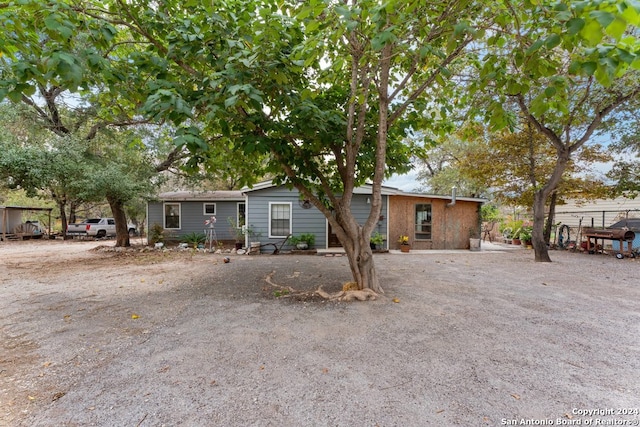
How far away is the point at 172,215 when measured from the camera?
1468 cm

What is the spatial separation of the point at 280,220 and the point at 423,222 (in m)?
6.10

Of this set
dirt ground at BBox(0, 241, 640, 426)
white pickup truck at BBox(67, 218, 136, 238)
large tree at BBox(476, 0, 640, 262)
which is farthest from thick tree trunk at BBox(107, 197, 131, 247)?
large tree at BBox(476, 0, 640, 262)

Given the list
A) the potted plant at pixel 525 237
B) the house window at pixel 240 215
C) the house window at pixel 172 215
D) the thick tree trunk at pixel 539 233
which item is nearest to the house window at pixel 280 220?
the house window at pixel 240 215

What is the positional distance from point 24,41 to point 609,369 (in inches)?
251

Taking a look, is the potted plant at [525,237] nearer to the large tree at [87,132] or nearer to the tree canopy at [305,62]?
the tree canopy at [305,62]

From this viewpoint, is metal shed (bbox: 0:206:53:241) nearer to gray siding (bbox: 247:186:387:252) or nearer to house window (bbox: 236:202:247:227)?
house window (bbox: 236:202:247:227)

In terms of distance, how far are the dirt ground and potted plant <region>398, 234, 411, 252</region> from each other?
5454 mm

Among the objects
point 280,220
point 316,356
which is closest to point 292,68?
point 316,356

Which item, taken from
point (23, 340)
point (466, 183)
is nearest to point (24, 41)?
point (23, 340)

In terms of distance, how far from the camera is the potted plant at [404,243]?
36.4 feet

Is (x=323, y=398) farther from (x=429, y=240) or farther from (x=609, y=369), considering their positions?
(x=429, y=240)

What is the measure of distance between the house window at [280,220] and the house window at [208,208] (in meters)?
5.14

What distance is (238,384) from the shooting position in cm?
227

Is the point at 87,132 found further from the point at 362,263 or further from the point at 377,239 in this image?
the point at 362,263
